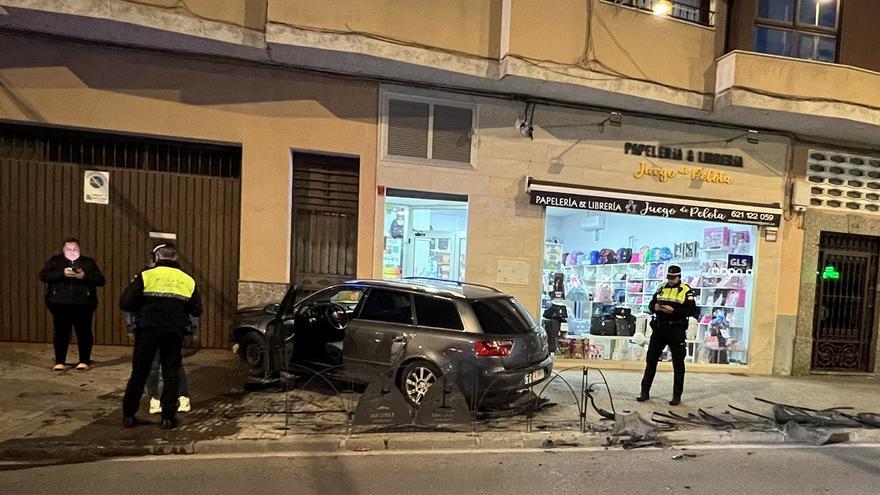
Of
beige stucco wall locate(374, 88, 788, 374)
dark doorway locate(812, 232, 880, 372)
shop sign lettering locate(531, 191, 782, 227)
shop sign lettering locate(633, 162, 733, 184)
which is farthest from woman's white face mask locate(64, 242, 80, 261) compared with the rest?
dark doorway locate(812, 232, 880, 372)

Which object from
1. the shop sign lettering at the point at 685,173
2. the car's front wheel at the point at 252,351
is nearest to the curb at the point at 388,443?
the car's front wheel at the point at 252,351

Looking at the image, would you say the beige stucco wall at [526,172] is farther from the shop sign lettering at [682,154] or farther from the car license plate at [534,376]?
the car license plate at [534,376]

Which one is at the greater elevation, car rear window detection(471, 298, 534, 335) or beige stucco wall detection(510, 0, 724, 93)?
beige stucco wall detection(510, 0, 724, 93)

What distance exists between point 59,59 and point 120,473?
6.67m

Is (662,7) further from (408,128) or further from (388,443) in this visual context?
(388,443)

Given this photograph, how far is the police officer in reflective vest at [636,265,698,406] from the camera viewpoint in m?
6.91

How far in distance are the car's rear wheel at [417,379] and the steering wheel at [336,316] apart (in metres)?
1.16

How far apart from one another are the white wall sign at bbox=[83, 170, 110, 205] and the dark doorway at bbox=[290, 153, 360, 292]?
294cm

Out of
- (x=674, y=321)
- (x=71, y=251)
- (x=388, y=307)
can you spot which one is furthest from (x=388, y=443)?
(x=71, y=251)

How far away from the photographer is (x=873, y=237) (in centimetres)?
1028

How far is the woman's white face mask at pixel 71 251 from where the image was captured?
22.9 feet

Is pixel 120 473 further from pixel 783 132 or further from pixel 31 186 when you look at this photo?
pixel 783 132

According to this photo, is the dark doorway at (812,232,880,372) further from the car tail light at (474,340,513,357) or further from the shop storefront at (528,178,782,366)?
the car tail light at (474,340,513,357)

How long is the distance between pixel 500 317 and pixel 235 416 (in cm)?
319
